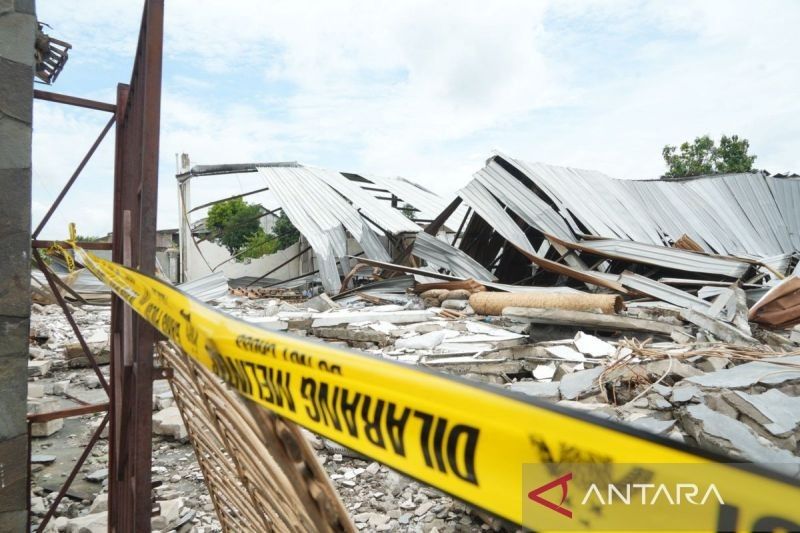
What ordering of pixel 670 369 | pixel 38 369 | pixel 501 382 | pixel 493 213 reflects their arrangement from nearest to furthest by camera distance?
pixel 670 369 → pixel 501 382 → pixel 38 369 → pixel 493 213

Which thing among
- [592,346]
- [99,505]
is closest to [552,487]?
[99,505]

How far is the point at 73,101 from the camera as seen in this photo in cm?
359

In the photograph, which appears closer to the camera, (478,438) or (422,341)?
(478,438)

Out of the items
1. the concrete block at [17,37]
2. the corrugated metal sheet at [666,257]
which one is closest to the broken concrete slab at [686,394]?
the concrete block at [17,37]

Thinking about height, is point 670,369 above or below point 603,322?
below

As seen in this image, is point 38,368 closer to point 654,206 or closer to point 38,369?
point 38,369

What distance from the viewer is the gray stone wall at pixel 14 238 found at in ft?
8.66

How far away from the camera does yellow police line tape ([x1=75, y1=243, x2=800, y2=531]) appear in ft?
1.84

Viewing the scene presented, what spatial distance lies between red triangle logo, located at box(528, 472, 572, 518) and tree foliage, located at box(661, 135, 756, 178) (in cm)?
2915

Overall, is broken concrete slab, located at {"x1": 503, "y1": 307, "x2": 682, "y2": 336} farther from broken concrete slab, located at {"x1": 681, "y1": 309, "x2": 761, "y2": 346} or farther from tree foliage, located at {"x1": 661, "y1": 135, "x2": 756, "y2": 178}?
tree foliage, located at {"x1": 661, "y1": 135, "x2": 756, "y2": 178}

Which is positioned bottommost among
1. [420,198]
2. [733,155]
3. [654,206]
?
[654,206]

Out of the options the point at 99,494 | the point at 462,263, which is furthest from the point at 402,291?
the point at 99,494

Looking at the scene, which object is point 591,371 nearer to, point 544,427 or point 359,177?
point 544,427

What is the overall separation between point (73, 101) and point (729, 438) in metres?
4.78
